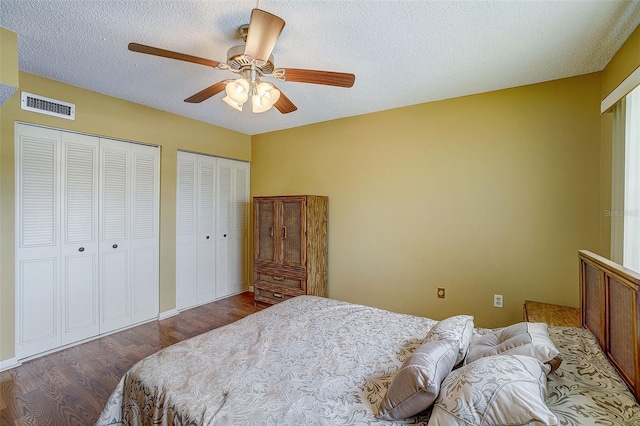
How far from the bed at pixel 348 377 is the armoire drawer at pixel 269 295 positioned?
6.02ft

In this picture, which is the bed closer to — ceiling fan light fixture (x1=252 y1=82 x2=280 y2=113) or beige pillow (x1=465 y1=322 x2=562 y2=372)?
beige pillow (x1=465 y1=322 x2=562 y2=372)

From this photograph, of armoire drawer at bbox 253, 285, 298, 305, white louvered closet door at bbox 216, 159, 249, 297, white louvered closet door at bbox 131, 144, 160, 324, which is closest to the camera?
white louvered closet door at bbox 131, 144, 160, 324

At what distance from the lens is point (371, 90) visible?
2.80 metres

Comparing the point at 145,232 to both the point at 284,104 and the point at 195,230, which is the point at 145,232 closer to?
the point at 195,230

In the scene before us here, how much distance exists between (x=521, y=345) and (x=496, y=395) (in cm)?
44

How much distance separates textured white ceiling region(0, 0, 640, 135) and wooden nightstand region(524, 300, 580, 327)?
1971 mm

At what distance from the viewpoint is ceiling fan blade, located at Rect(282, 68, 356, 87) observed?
1.71 metres

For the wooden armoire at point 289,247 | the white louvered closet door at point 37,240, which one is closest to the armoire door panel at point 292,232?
the wooden armoire at point 289,247

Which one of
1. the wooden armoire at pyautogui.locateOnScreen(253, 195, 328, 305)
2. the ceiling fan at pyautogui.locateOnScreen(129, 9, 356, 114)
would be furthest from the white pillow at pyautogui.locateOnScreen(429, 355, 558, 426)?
the wooden armoire at pyautogui.locateOnScreen(253, 195, 328, 305)

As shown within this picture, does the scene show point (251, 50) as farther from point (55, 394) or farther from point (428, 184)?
point (55, 394)

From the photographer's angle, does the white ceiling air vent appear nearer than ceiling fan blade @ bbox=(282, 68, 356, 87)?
No

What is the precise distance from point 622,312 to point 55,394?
3404 mm

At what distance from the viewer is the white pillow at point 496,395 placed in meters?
0.83

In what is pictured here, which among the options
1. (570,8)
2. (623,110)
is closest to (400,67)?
(570,8)
